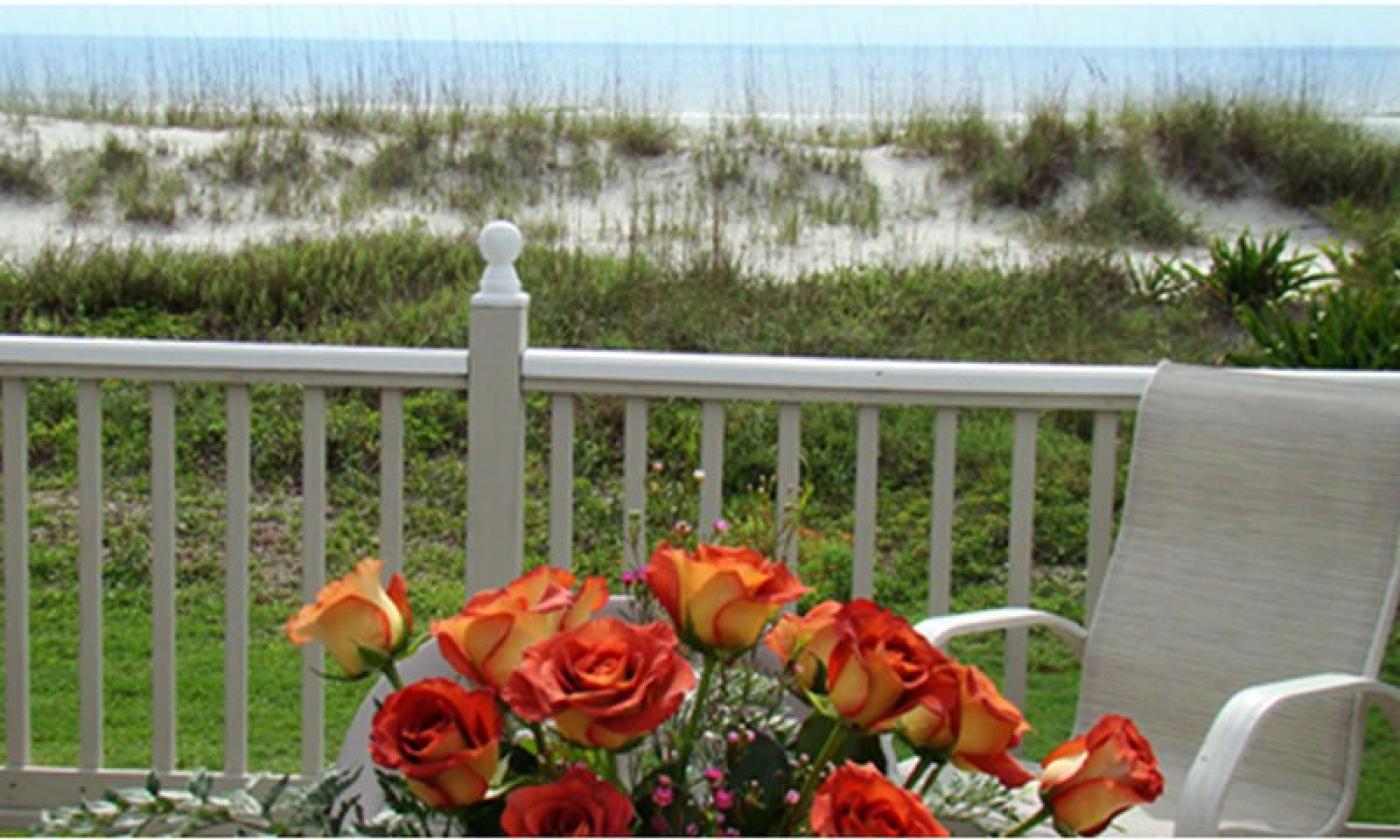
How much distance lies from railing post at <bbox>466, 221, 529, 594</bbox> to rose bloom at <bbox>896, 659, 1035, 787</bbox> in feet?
6.36

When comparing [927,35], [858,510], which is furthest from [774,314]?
[927,35]

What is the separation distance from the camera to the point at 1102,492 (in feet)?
9.45

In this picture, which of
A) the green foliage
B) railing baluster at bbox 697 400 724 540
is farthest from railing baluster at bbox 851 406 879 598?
the green foliage

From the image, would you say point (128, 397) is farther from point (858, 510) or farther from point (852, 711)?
point (852, 711)

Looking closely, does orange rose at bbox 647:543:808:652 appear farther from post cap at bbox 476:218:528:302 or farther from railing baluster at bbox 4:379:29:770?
railing baluster at bbox 4:379:29:770

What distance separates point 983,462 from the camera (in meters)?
7.11

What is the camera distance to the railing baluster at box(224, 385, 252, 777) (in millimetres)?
3016

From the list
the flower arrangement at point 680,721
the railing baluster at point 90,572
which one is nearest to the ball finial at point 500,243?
the railing baluster at point 90,572

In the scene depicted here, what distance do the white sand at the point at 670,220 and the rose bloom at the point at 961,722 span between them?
7889 mm

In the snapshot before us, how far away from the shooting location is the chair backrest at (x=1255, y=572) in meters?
2.62

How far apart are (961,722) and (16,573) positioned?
2.47m

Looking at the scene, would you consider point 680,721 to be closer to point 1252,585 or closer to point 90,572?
point 1252,585

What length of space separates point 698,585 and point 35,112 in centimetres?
1291

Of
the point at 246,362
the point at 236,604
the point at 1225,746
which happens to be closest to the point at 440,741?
the point at 1225,746
